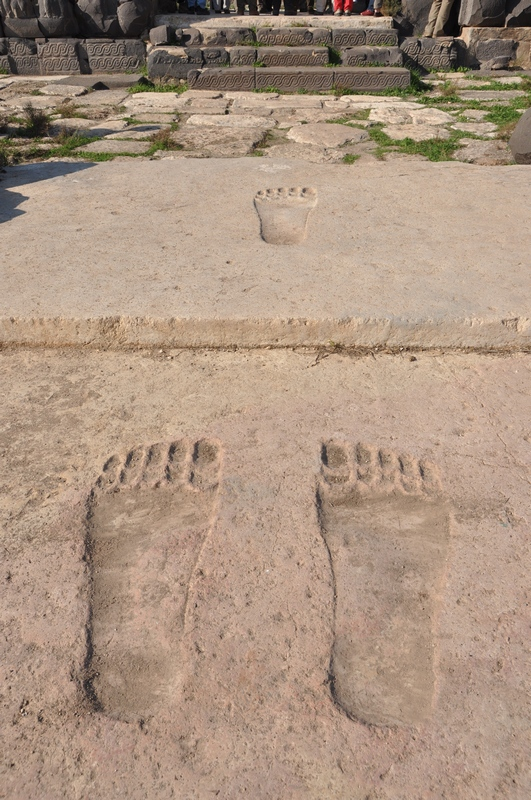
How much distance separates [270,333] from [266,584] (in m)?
1.13

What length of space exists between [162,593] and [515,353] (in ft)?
5.20

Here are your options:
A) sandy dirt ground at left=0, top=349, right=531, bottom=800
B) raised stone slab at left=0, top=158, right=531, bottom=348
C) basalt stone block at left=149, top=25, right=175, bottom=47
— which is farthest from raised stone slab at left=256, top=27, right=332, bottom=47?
sandy dirt ground at left=0, top=349, right=531, bottom=800

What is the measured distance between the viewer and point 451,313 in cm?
237

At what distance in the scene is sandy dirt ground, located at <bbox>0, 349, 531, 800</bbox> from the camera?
3.82 feet

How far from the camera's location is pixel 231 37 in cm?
920

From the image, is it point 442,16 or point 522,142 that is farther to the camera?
point 442,16

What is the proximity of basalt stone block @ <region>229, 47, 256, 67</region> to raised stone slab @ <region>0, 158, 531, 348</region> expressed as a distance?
5687mm

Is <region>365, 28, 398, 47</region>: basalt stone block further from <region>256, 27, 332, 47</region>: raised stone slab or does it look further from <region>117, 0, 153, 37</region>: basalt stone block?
<region>117, 0, 153, 37</region>: basalt stone block

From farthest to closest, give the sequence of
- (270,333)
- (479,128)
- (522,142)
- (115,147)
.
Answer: (479,128)
(115,147)
(522,142)
(270,333)

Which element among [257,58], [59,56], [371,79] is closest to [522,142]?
[371,79]

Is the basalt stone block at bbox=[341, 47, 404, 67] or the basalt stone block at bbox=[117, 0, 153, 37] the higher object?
the basalt stone block at bbox=[117, 0, 153, 37]

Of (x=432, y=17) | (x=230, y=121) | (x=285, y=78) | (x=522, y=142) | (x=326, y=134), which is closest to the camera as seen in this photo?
(x=522, y=142)

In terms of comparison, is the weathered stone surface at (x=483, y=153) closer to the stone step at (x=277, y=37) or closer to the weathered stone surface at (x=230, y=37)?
the stone step at (x=277, y=37)

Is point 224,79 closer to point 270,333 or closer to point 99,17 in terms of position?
point 99,17
